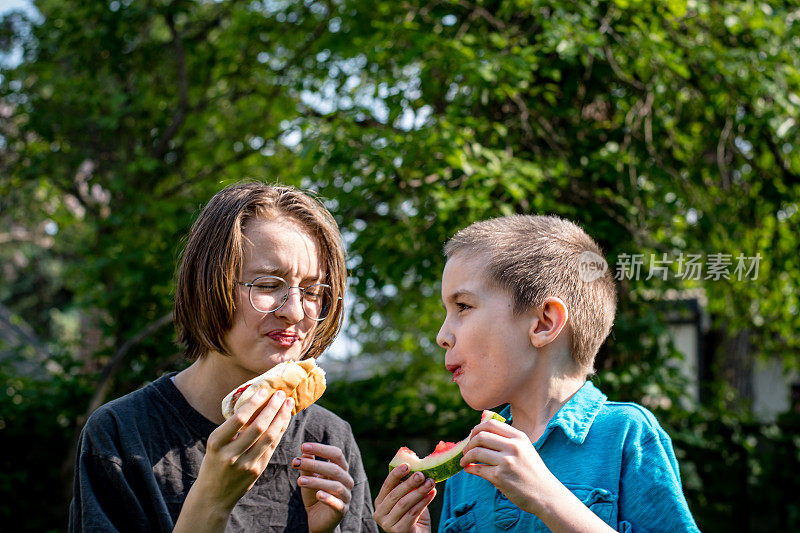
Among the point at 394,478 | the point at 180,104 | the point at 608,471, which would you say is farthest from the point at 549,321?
the point at 180,104

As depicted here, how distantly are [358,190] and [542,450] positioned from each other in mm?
2653

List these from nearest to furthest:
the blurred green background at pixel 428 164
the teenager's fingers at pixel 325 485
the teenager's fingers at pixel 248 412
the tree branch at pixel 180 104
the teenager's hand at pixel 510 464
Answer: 1. the teenager's hand at pixel 510 464
2. the teenager's fingers at pixel 248 412
3. the teenager's fingers at pixel 325 485
4. the blurred green background at pixel 428 164
5. the tree branch at pixel 180 104

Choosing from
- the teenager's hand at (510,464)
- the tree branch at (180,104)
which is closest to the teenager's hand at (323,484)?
the teenager's hand at (510,464)

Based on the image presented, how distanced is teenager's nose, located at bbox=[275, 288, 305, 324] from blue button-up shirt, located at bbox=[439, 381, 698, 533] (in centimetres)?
77

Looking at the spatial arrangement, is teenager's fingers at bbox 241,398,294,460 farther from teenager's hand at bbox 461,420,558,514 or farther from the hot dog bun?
teenager's hand at bbox 461,420,558,514

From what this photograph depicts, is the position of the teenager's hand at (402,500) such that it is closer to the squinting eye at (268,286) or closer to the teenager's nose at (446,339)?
the teenager's nose at (446,339)

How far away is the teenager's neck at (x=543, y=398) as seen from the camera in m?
2.00

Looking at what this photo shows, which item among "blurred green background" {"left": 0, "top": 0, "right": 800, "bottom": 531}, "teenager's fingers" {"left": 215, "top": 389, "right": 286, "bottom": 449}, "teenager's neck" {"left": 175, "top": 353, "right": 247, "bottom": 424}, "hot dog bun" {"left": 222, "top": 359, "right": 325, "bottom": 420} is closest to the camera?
"teenager's fingers" {"left": 215, "top": 389, "right": 286, "bottom": 449}

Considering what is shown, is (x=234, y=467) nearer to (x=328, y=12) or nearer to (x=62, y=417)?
(x=62, y=417)

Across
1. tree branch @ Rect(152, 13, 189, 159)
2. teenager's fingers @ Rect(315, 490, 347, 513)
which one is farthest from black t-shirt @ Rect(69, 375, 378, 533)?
tree branch @ Rect(152, 13, 189, 159)

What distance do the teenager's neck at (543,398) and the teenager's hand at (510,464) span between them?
296mm

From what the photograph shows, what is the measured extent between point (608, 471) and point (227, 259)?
1.22 meters

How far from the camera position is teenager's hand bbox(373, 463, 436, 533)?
76.4 inches

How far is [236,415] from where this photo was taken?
1.81 m
